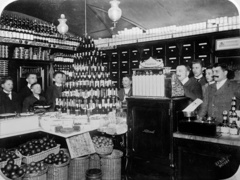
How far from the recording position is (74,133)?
267 centimetres

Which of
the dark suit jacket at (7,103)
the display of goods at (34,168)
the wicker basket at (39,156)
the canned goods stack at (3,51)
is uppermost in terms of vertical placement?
the canned goods stack at (3,51)

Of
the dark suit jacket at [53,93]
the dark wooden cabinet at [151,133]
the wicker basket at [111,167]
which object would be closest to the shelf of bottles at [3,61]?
the dark suit jacket at [53,93]

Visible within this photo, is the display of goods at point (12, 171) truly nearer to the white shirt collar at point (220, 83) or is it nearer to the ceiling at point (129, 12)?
the white shirt collar at point (220, 83)

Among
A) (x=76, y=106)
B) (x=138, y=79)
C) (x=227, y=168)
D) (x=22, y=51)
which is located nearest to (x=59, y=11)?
(x=22, y=51)

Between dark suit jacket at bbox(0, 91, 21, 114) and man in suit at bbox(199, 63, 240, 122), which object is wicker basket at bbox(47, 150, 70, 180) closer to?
man in suit at bbox(199, 63, 240, 122)

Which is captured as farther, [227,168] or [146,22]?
[146,22]

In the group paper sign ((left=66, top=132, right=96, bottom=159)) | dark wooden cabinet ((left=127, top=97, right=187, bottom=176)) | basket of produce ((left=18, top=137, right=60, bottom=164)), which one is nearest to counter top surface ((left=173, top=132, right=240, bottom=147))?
dark wooden cabinet ((left=127, top=97, right=187, bottom=176))

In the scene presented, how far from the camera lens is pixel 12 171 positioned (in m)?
2.31

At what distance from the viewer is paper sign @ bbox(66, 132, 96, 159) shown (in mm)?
2771

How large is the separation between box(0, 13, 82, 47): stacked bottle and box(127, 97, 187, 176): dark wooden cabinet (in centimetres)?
392

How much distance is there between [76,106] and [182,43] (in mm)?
3184

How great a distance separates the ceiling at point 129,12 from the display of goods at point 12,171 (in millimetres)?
4598

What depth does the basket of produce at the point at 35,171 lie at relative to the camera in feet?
7.81

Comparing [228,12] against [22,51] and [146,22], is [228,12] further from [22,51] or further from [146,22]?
[22,51]
